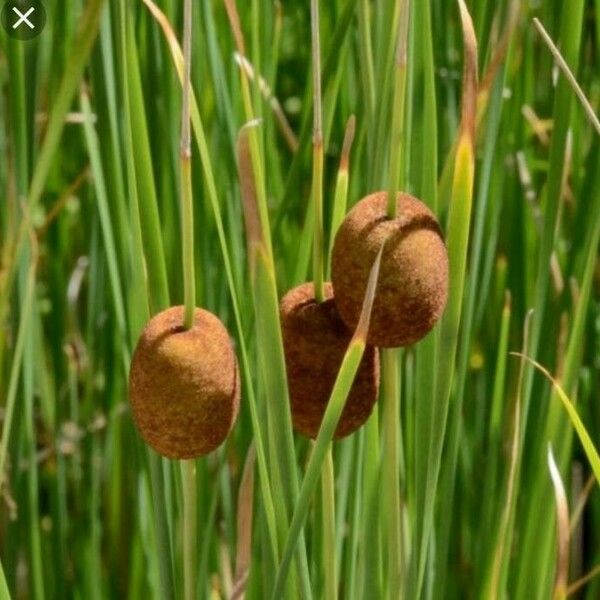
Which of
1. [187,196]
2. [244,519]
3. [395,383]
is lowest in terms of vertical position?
[244,519]

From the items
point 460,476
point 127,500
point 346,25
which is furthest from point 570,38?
point 127,500

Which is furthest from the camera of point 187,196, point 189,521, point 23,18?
point 23,18

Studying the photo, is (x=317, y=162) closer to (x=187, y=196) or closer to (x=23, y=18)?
(x=187, y=196)

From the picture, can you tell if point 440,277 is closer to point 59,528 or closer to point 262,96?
point 262,96

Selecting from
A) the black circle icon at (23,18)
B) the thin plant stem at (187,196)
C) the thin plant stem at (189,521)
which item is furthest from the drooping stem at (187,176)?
the black circle icon at (23,18)

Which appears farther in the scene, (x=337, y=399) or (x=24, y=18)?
(x=24, y=18)

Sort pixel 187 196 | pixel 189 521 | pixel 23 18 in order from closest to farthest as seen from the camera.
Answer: pixel 187 196 → pixel 189 521 → pixel 23 18

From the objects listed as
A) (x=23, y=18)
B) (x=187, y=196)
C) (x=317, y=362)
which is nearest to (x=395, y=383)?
(x=317, y=362)
